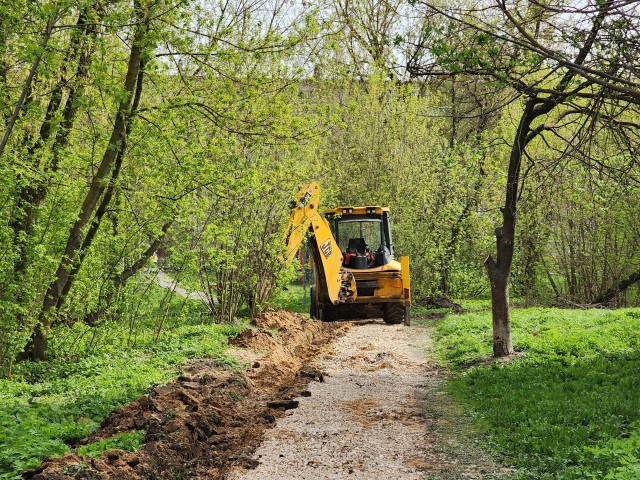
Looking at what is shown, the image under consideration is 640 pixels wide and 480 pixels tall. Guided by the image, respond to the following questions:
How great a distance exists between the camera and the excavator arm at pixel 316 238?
15586mm

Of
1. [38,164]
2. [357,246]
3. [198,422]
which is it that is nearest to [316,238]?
[357,246]

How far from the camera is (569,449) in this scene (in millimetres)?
6742

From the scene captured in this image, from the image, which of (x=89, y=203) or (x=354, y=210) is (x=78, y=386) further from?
(x=354, y=210)

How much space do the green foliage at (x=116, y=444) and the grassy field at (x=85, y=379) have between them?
11mm

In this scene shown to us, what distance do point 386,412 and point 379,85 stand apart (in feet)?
60.3

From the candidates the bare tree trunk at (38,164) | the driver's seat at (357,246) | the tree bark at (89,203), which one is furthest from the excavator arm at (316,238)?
the bare tree trunk at (38,164)

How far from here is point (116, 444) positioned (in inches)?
261

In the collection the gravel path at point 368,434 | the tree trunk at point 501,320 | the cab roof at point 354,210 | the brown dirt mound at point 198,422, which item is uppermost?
the cab roof at point 354,210

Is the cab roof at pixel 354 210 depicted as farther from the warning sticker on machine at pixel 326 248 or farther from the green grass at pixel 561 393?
the green grass at pixel 561 393

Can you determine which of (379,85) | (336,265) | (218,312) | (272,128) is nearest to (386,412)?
(272,128)

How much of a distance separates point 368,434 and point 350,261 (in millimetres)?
9861

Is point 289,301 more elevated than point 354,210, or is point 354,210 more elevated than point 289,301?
point 354,210

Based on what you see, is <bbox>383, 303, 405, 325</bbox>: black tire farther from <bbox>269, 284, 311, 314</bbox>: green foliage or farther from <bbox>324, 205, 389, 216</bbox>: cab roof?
<bbox>269, 284, 311, 314</bbox>: green foliage

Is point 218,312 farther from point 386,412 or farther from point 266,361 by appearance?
point 386,412
